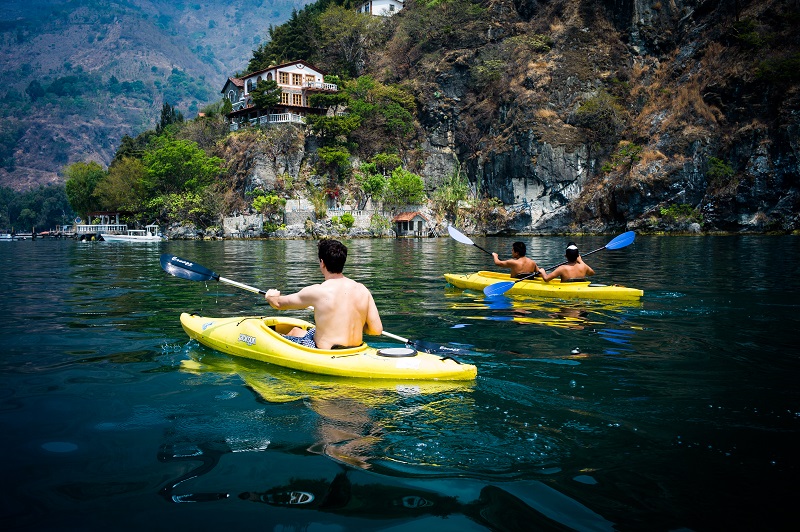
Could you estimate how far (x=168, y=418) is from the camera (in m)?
4.23

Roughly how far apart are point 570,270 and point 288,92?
5500 cm

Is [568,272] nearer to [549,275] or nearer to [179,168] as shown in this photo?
[549,275]

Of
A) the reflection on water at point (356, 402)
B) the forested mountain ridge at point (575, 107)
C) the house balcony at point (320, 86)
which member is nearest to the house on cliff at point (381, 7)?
the forested mountain ridge at point (575, 107)

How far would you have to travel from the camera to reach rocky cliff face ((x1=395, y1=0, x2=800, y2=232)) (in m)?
41.7

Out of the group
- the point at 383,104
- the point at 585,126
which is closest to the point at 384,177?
the point at 383,104

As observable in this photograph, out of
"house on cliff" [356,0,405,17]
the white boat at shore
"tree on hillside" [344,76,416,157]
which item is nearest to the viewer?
the white boat at shore

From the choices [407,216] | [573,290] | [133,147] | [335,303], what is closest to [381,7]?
[407,216]

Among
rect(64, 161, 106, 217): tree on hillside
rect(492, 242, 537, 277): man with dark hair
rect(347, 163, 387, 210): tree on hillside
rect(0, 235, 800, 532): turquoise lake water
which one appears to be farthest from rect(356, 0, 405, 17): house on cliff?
rect(0, 235, 800, 532): turquoise lake water

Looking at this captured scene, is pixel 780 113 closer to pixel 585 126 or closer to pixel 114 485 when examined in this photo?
pixel 585 126

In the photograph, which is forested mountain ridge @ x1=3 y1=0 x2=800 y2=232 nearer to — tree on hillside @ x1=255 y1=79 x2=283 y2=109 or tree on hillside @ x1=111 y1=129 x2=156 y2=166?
tree on hillside @ x1=255 y1=79 x2=283 y2=109

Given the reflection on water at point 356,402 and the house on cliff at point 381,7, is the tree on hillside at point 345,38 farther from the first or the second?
the reflection on water at point 356,402

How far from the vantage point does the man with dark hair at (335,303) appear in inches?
205

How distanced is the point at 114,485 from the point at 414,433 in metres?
1.93

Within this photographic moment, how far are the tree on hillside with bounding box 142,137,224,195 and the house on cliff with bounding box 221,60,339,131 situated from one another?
7.44 metres
